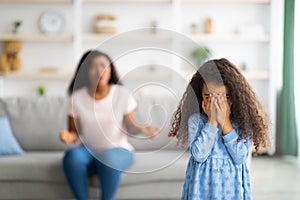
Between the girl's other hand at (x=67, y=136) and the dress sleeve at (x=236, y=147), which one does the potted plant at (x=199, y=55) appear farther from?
the girl's other hand at (x=67, y=136)

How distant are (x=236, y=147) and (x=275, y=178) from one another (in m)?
3.04

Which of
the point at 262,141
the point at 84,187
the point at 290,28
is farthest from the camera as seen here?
the point at 290,28

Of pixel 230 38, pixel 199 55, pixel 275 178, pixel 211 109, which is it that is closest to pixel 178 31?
pixel 230 38

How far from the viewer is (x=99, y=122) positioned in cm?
179

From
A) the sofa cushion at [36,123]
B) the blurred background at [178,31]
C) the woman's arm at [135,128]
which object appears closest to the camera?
the woman's arm at [135,128]

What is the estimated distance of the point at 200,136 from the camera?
170 centimetres

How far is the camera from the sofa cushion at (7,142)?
3.64m

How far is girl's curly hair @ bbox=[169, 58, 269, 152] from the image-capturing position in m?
1.58

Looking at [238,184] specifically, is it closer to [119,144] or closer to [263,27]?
[119,144]

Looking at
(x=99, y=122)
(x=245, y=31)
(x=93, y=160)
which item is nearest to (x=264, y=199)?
(x=93, y=160)

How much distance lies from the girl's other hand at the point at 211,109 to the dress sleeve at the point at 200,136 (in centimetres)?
2

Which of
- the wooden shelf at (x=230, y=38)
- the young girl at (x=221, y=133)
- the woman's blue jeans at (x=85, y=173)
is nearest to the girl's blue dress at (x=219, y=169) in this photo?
the young girl at (x=221, y=133)

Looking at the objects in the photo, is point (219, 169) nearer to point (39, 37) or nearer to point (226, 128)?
point (226, 128)

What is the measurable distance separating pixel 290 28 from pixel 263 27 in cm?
66
